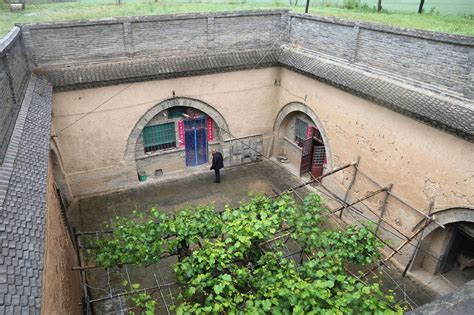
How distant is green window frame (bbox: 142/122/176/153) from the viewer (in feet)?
44.1

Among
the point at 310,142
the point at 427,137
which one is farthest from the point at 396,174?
the point at 310,142

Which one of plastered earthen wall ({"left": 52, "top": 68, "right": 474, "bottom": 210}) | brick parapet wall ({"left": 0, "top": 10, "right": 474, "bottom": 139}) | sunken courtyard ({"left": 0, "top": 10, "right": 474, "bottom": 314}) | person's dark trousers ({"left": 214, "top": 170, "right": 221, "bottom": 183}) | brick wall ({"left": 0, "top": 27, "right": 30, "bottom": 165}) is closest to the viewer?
brick wall ({"left": 0, "top": 27, "right": 30, "bottom": 165})

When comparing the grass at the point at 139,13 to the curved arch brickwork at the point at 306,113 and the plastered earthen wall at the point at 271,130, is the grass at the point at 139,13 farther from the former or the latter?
the curved arch brickwork at the point at 306,113

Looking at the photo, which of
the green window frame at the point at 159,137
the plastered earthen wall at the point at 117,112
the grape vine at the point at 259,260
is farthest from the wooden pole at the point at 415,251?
the green window frame at the point at 159,137

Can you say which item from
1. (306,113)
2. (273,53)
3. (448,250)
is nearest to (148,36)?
(273,53)

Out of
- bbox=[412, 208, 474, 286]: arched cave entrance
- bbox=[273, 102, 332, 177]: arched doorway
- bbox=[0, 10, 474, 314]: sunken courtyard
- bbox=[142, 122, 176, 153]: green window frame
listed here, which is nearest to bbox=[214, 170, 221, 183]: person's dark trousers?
bbox=[0, 10, 474, 314]: sunken courtyard

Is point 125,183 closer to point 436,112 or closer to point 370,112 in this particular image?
point 370,112

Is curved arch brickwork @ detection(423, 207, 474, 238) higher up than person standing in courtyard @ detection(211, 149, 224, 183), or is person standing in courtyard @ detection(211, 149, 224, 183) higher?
curved arch brickwork @ detection(423, 207, 474, 238)

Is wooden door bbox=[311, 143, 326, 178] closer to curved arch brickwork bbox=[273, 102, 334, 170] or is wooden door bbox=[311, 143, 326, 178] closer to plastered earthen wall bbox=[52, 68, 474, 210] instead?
curved arch brickwork bbox=[273, 102, 334, 170]

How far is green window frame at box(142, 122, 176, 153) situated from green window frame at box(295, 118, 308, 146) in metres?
4.63

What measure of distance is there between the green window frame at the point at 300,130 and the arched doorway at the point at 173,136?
2.71 meters

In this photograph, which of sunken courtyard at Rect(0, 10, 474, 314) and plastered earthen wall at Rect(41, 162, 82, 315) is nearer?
plastered earthen wall at Rect(41, 162, 82, 315)

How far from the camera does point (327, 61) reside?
469 inches

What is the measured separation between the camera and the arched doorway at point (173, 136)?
43.0ft
